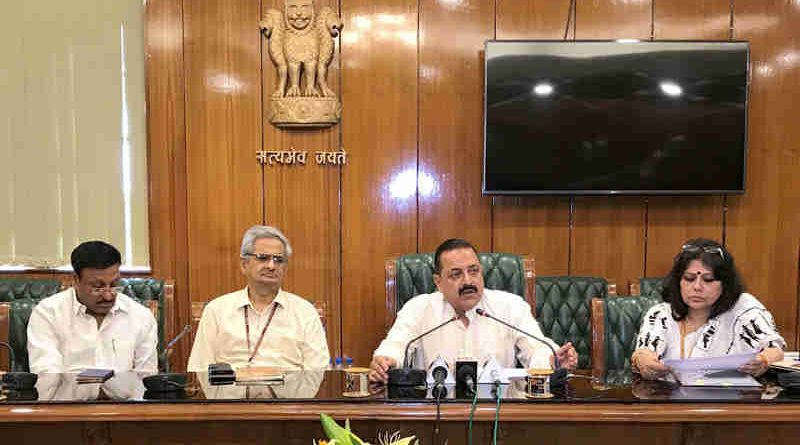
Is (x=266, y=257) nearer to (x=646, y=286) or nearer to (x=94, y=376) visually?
(x=94, y=376)

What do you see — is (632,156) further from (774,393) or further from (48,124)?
(48,124)

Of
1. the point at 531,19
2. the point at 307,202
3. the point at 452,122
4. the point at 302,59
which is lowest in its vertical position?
the point at 307,202

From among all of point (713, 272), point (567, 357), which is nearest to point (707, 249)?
point (713, 272)

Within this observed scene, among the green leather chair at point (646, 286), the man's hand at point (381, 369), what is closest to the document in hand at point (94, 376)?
the man's hand at point (381, 369)

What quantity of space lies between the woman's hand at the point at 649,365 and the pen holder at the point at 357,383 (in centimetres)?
88

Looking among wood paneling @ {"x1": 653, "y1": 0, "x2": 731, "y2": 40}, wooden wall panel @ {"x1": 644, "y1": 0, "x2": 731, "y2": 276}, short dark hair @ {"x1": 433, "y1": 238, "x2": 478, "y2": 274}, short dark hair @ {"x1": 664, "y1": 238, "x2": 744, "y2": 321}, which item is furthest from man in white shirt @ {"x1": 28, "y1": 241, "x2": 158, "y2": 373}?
wood paneling @ {"x1": 653, "y1": 0, "x2": 731, "y2": 40}

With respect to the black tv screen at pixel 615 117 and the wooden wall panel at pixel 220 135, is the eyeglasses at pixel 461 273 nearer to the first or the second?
the black tv screen at pixel 615 117

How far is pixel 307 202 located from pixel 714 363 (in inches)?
98.4

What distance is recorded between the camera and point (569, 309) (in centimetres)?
364

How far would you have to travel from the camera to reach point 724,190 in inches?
149

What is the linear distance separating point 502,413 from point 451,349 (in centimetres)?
83

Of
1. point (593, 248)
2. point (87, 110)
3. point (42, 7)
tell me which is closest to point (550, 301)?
point (593, 248)

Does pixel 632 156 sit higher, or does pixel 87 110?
pixel 87 110

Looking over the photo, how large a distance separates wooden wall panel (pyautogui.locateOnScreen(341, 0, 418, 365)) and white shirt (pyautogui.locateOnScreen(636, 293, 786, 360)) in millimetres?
1832
